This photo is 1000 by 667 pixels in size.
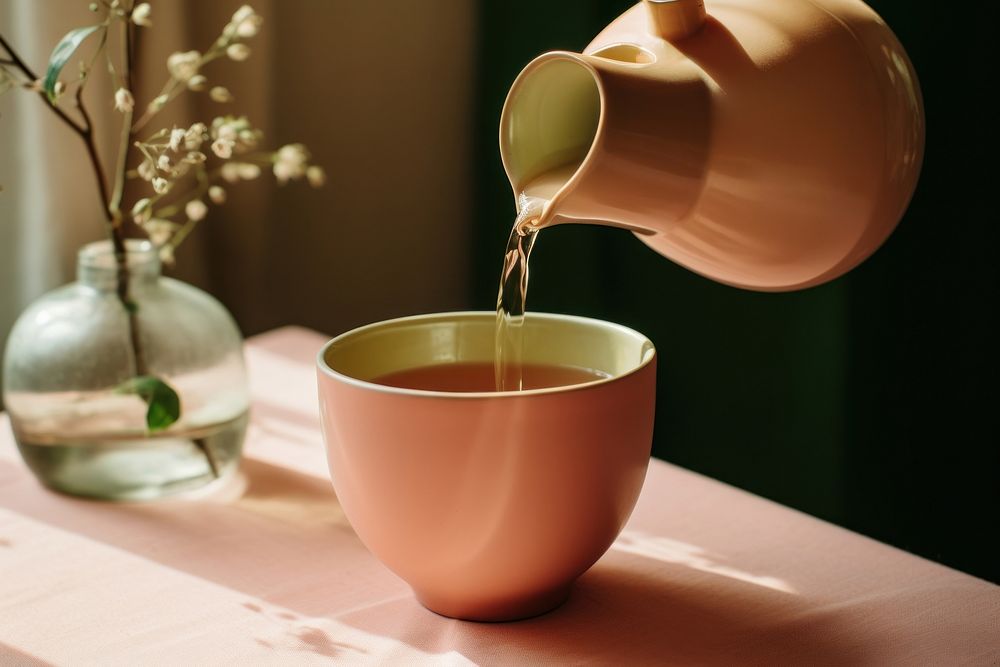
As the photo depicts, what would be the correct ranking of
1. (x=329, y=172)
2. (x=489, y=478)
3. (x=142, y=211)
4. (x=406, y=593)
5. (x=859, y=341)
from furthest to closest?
(x=329, y=172)
(x=859, y=341)
(x=142, y=211)
(x=406, y=593)
(x=489, y=478)

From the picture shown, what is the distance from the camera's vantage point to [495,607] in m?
0.63

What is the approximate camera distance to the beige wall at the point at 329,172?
4.26 ft

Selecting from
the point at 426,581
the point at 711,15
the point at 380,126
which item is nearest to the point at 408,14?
the point at 380,126

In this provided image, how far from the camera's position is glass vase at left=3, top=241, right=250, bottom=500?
0.83 meters

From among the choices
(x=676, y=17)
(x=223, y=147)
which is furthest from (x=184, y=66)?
(x=676, y=17)

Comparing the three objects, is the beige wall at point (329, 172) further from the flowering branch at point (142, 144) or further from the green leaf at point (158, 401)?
the green leaf at point (158, 401)

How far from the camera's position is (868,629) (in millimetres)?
635

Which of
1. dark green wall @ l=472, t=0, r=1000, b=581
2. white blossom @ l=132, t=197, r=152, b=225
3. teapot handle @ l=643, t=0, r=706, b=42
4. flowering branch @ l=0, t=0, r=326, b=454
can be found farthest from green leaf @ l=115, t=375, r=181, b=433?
dark green wall @ l=472, t=0, r=1000, b=581

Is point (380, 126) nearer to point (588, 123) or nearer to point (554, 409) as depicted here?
point (588, 123)

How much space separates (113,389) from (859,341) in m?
0.81

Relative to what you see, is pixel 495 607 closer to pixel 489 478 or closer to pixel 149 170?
pixel 489 478

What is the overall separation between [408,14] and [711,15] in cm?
109

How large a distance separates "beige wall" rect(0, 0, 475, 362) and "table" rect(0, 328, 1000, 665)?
1.76 feet

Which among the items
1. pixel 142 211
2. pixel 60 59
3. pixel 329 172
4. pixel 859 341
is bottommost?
pixel 859 341
